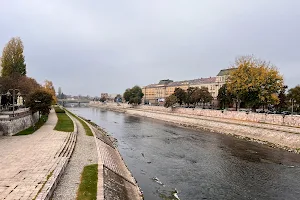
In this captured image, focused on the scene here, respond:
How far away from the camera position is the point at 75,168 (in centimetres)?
1822

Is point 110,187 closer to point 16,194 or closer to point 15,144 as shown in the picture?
point 16,194

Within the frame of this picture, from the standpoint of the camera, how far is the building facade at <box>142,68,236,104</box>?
11906 centimetres

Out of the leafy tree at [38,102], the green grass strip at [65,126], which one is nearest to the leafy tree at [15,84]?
the leafy tree at [38,102]

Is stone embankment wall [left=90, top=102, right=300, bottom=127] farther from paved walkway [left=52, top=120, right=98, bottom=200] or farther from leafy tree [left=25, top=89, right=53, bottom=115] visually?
leafy tree [left=25, top=89, right=53, bottom=115]

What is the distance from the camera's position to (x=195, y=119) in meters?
64.1

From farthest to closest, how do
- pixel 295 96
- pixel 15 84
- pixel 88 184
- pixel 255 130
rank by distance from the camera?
1. pixel 295 96
2. pixel 15 84
3. pixel 255 130
4. pixel 88 184

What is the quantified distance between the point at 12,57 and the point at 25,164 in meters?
51.4

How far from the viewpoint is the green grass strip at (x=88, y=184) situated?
13.0m

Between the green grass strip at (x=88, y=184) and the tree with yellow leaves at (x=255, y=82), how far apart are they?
4524 centimetres

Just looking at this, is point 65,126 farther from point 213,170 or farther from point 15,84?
point 213,170

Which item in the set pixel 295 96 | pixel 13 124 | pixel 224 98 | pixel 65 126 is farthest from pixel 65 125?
pixel 295 96


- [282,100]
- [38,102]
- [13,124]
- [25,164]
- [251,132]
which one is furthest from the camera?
[282,100]

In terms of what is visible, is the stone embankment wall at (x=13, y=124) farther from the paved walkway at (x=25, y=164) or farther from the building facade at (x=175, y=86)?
the building facade at (x=175, y=86)

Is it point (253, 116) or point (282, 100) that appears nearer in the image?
point (253, 116)
